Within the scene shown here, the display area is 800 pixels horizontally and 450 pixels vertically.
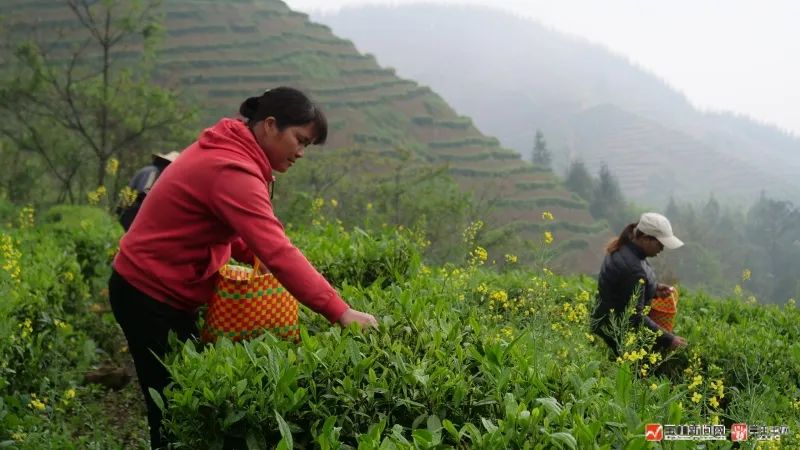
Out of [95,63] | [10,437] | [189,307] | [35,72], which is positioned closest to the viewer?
[189,307]

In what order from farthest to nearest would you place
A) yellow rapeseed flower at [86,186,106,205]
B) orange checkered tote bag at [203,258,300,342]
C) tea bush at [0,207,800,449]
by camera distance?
1. yellow rapeseed flower at [86,186,106,205]
2. orange checkered tote bag at [203,258,300,342]
3. tea bush at [0,207,800,449]

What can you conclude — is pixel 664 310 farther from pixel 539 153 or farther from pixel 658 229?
pixel 539 153

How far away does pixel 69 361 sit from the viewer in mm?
5258

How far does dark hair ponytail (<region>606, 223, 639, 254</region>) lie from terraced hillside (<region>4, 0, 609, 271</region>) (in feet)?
194

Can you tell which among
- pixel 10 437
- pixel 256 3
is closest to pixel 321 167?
pixel 10 437

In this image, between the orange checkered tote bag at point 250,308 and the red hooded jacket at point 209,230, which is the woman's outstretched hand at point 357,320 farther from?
the orange checkered tote bag at point 250,308

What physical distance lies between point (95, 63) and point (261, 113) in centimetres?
6260

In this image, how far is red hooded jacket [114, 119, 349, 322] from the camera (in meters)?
2.43

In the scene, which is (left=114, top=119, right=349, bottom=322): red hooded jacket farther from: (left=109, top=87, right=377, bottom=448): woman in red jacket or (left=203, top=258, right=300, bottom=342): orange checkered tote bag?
(left=203, top=258, right=300, bottom=342): orange checkered tote bag

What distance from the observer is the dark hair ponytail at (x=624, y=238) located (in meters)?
4.62

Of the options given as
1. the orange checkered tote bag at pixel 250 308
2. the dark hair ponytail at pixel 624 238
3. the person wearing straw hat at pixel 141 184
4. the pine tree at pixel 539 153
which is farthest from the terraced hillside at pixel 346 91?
the orange checkered tote bag at pixel 250 308

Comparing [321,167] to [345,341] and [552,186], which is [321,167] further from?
[552,186]

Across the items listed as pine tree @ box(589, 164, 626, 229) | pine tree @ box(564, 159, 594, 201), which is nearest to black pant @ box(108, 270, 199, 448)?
pine tree @ box(589, 164, 626, 229)

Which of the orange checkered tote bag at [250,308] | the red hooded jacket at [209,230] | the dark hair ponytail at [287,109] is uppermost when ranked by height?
the dark hair ponytail at [287,109]
